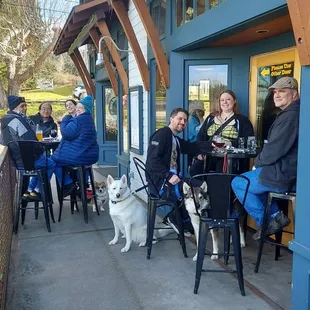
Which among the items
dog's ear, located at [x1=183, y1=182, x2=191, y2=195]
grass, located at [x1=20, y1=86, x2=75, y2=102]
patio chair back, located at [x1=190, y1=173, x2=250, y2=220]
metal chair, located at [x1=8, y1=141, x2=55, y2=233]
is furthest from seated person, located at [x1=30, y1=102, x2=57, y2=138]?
grass, located at [x1=20, y1=86, x2=75, y2=102]

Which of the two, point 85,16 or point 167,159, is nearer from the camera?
point 167,159

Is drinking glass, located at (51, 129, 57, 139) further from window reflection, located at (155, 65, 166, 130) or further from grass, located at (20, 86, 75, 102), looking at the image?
grass, located at (20, 86, 75, 102)

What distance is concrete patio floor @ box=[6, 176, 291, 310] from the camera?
3.01 m

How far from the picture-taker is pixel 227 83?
4.82 m

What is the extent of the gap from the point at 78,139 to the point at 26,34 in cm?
1800

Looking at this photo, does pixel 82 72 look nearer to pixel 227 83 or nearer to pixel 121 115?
pixel 121 115

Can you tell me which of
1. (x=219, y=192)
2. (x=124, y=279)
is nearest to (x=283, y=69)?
(x=219, y=192)

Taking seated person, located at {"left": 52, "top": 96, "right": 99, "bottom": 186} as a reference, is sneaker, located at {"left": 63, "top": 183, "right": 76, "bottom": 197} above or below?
below

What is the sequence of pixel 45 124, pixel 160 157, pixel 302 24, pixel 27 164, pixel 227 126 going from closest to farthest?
pixel 302 24, pixel 160 157, pixel 227 126, pixel 27 164, pixel 45 124

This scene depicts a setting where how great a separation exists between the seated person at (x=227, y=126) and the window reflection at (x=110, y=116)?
234 inches

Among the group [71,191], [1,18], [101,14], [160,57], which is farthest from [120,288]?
[1,18]

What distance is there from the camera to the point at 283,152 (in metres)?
2.98

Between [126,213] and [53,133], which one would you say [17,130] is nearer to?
[53,133]

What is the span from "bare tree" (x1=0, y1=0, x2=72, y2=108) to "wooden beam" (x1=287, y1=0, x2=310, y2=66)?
744 inches
